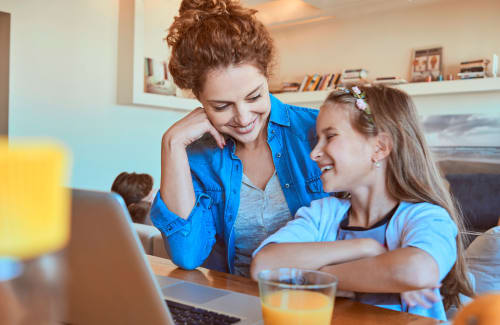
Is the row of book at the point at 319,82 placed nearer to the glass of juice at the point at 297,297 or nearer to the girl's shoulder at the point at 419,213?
the girl's shoulder at the point at 419,213

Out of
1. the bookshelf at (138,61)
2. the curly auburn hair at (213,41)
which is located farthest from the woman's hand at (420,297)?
the bookshelf at (138,61)

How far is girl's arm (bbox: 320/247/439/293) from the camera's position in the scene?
841 mm

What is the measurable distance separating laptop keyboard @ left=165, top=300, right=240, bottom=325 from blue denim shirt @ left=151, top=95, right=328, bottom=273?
0.50 meters

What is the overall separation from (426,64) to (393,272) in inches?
176

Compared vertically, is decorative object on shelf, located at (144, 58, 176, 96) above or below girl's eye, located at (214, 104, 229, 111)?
above

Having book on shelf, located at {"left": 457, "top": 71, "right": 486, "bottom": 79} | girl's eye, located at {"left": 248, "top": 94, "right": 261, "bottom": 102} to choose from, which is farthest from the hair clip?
book on shelf, located at {"left": 457, "top": 71, "right": 486, "bottom": 79}

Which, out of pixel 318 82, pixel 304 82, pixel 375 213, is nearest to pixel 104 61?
pixel 304 82

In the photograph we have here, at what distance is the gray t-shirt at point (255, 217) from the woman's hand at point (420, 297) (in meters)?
0.56

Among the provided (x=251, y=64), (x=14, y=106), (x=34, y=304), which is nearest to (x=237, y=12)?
(x=251, y=64)

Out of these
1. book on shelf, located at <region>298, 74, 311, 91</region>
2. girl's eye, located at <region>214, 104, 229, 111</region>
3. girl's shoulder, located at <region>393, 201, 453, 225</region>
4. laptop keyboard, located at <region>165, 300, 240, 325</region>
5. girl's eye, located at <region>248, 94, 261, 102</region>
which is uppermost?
book on shelf, located at <region>298, 74, 311, 91</region>

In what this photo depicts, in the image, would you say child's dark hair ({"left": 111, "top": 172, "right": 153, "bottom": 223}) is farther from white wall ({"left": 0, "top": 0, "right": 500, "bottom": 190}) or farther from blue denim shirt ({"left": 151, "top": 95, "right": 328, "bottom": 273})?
blue denim shirt ({"left": 151, "top": 95, "right": 328, "bottom": 273})

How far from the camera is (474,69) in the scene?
448cm

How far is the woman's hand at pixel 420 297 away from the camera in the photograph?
875mm

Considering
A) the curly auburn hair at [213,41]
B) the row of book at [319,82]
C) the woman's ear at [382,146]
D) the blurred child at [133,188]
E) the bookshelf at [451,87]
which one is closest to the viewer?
the woman's ear at [382,146]
